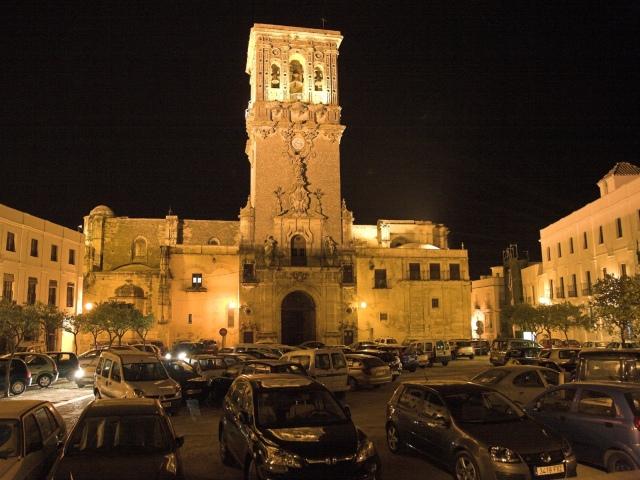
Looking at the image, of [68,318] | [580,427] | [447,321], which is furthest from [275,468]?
[447,321]

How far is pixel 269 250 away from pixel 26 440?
3509 cm

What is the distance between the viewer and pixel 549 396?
10305 mm

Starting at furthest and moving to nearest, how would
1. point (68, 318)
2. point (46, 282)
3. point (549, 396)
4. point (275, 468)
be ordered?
point (46, 282) < point (68, 318) < point (549, 396) < point (275, 468)

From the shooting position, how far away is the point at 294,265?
141 ft

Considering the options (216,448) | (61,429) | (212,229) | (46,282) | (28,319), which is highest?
(212,229)

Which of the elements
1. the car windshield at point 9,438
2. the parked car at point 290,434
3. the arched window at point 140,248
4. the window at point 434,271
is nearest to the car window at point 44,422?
the car windshield at point 9,438

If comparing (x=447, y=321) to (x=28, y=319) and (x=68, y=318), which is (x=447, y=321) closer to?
(x=68, y=318)

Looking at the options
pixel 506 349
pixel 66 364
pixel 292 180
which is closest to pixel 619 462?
pixel 506 349

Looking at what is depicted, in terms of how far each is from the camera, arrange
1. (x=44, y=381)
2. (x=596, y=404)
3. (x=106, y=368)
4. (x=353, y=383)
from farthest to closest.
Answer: (x=44, y=381) → (x=353, y=383) → (x=106, y=368) → (x=596, y=404)

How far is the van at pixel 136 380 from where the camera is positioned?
587 inches

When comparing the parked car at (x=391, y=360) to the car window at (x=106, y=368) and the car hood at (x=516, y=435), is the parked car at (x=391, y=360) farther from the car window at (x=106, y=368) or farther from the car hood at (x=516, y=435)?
the car hood at (x=516, y=435)

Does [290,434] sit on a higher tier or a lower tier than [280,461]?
higher

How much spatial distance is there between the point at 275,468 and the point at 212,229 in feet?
157

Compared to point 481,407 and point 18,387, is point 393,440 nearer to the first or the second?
point 481,407
